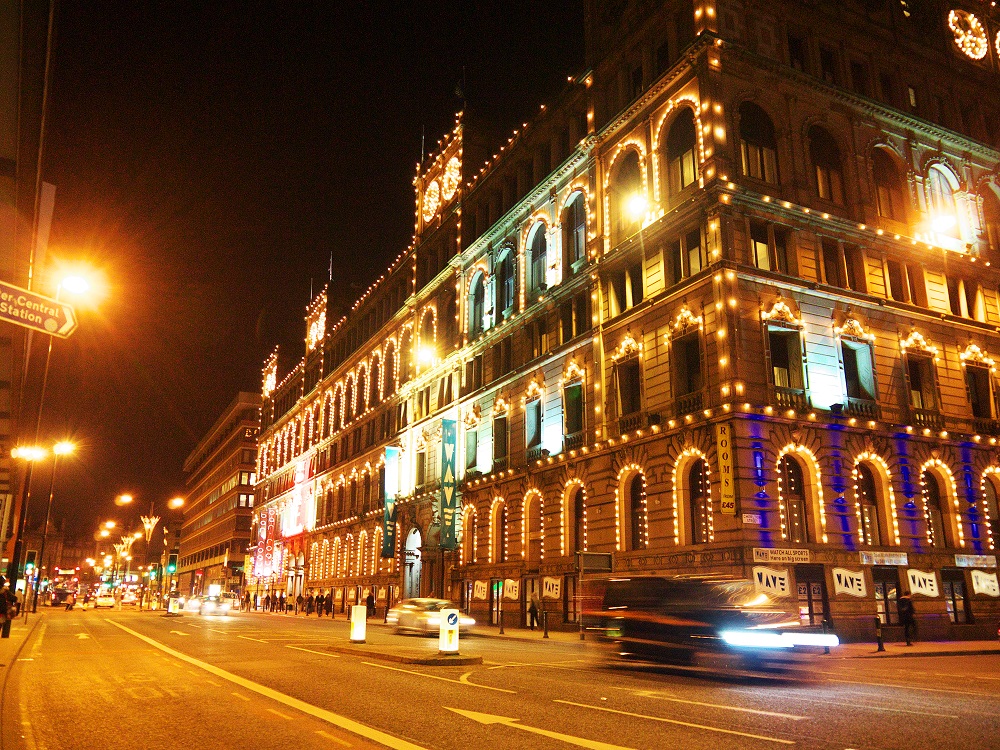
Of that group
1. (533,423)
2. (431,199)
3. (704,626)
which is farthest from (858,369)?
(431,199)

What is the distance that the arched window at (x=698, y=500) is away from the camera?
29875 millimetres

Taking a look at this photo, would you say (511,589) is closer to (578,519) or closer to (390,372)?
(578,519)

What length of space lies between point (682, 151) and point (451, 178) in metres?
26.4

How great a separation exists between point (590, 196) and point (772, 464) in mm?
17522

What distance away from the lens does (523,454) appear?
1662 inches

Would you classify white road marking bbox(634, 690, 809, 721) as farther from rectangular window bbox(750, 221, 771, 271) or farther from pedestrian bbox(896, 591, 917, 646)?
rectangular window bbox(750, 221, 771, 271)

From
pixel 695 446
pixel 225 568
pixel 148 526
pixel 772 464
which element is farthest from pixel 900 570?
pixel 225 568

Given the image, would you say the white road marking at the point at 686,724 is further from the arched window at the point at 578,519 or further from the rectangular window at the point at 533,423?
the rectangular window at the point at 533,423

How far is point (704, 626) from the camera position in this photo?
1627 cm

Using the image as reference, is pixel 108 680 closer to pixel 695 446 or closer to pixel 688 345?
pixel 695 446

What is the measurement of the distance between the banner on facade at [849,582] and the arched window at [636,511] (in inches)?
301

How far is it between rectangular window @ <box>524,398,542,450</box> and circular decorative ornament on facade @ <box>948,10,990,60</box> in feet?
94.4

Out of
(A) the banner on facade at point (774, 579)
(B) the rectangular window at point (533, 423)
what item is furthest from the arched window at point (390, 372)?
(A) the banner on facade at point (774, 579)

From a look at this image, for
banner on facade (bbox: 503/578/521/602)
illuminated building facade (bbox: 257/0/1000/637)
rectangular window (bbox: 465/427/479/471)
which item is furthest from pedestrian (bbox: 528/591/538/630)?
rectangular window (bbox: 465/427/479/471)
